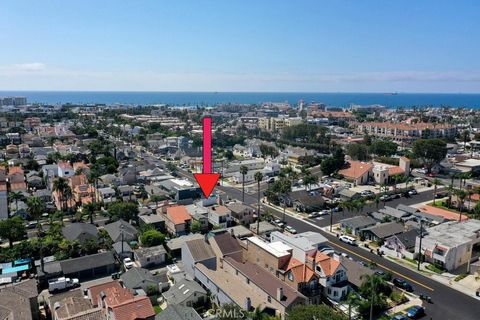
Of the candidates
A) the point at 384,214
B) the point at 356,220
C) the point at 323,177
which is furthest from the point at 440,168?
the point at 356,220

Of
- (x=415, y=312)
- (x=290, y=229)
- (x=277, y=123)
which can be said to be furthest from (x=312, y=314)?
(x=277, y=123)

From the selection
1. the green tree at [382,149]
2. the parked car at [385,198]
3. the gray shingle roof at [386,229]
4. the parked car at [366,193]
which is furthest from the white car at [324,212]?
the green tree at [382,149]

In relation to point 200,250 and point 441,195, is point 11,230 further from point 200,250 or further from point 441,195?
point 441,195

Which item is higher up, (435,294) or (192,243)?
(192,243)

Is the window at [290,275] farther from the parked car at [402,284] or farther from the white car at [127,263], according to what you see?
the white car at [127,263]

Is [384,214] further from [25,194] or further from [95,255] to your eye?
[25,194]

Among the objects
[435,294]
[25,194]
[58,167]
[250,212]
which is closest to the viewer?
[435,294]

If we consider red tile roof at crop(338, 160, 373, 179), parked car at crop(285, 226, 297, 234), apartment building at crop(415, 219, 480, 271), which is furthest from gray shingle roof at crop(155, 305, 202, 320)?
red tile roof at crop(338, 160, 373, 179)

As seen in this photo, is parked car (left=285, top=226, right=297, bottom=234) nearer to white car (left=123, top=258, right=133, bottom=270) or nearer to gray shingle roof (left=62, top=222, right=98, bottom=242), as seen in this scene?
white car (left=123, top=258, right=133, bottom=270)
